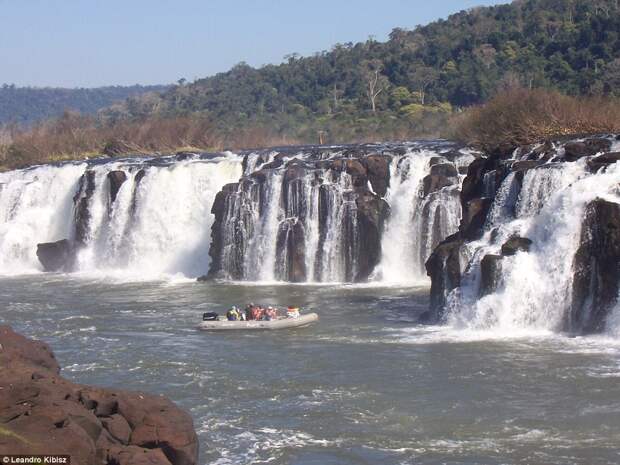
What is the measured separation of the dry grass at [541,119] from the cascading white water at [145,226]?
33.8ft

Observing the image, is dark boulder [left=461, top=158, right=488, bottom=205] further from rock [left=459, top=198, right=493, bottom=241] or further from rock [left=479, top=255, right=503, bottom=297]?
rock [left=479, top=255, right=503, bottom=297]

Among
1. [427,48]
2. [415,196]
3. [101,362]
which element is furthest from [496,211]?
[427,48]

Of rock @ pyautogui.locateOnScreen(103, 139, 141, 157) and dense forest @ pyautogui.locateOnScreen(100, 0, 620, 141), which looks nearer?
rock @ pyautogui.locateOnScreen(103, 139, 141, 157)

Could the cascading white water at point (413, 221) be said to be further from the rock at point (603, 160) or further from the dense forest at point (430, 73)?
the dense forest at point (430, 73)

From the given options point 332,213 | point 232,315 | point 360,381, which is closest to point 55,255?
point 332,213

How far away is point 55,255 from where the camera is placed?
129 ft

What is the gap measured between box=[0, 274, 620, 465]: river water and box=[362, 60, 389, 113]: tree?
159 feet

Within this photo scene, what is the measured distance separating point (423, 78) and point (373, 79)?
6778 millimetres

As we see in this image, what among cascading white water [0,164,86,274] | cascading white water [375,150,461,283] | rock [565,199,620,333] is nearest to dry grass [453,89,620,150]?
cascading white water [375,150,461,283]

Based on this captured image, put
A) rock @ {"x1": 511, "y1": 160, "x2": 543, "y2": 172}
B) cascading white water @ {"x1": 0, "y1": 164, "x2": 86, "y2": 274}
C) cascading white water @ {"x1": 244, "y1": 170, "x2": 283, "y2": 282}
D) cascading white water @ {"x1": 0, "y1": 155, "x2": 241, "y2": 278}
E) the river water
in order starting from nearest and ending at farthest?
the river water < rock @ {"x1": 511, "y1": 160, "x2": 543, "y2": 172} < cascading white water @ {"x1": 244, "y1": 170, "x2": 283, "y2": 282} < cascading white water @ {"x1": 0, "y1": 155, "x2": 241, "y2": 278} < cascading white water @ {"x1": 0, "y1": 164, "x2": 86, "y2": 274}

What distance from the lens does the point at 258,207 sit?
35219 mm

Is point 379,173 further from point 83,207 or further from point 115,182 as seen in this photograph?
point 83,207

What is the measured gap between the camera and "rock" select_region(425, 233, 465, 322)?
2472 centimetres

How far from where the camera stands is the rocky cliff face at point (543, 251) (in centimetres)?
2270
